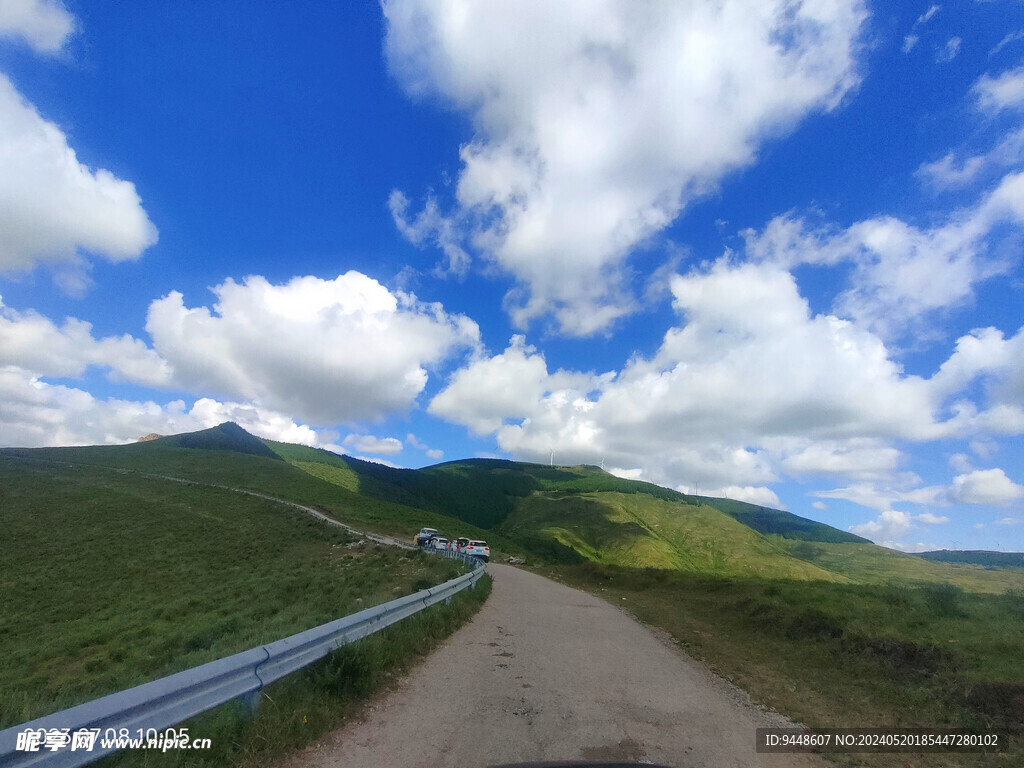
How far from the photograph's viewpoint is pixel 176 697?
449 cm

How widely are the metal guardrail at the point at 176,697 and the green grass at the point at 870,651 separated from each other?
6.72 meters

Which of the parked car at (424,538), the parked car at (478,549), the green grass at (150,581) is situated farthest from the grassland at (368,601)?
the parked car at (424,538)

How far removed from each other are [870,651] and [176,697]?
13196mm

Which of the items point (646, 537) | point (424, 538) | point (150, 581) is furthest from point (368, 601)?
point (646, 537)

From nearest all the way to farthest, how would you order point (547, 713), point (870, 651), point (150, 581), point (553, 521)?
point (547, 713), point (870, 651), point (150, 581), point (553, 521)

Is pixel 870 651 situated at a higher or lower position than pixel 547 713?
higher

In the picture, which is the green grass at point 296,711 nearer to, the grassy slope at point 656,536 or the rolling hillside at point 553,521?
the rolling hillside at point 553,521

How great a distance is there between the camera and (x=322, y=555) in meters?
32.7

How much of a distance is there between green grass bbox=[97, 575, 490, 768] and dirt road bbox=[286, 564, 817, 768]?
0.25 m

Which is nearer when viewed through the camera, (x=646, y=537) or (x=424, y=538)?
(x=424, y=538)

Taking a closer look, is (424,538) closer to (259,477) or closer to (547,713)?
(547,713)

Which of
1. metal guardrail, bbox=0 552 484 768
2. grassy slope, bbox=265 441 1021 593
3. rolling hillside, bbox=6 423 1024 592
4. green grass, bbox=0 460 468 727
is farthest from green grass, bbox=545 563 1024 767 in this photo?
grassy slope, bbox=265 441 1021 593

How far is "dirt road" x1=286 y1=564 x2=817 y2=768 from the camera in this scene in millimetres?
5188

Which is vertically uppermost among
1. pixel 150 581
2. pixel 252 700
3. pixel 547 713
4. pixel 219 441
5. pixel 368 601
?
pixel 219 441
